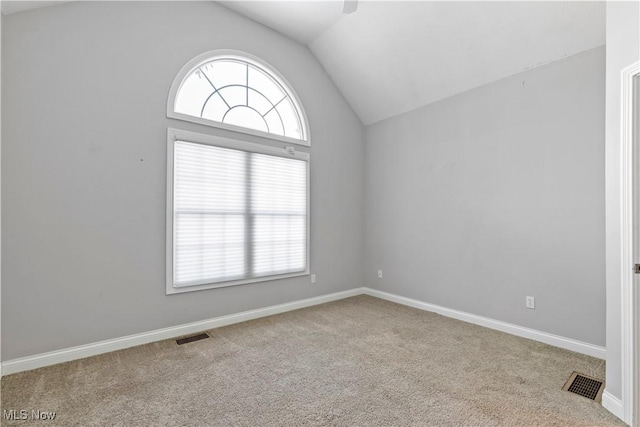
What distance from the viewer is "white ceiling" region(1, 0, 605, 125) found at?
2.61 metres

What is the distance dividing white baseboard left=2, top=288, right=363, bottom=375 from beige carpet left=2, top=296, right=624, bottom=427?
2.9 inches

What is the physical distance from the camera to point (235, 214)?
343 cm

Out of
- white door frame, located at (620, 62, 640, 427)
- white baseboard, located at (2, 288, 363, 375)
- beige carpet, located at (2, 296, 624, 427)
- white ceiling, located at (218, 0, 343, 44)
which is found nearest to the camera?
white door frame, located at (620, 62, 640, 427)

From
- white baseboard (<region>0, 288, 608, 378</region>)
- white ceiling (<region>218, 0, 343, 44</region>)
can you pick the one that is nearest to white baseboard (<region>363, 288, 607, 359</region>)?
white baseboard (<region>0, 288, 608, 378</region>)

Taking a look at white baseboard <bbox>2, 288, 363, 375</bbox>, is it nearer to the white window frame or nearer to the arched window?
the white window frame

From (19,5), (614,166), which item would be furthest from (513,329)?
(19,5)

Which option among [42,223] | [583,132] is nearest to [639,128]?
[583,132]

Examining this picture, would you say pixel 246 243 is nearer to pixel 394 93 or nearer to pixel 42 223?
pixel 42 223

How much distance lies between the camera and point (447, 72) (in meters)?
3.43

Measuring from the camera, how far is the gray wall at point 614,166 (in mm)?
1764

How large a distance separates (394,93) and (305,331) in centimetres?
320

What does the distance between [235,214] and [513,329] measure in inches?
125

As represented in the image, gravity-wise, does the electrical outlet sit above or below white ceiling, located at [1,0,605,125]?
below

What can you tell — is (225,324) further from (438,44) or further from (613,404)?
(438,44)
